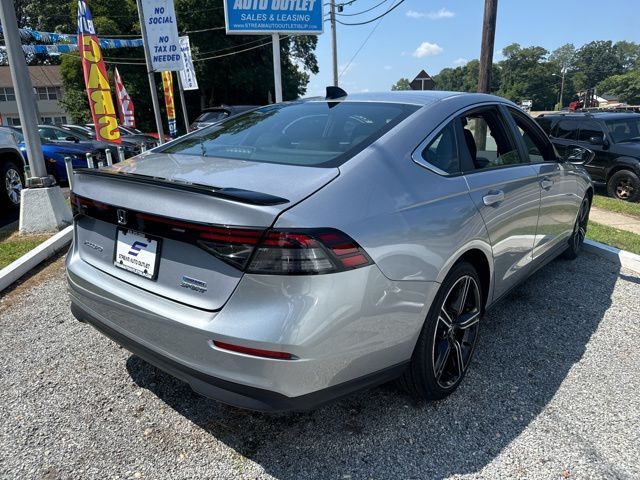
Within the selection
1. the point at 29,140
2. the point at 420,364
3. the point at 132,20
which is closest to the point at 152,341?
the point at 420,364

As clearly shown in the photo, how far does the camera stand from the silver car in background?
183 centimetres

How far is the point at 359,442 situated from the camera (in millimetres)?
2336

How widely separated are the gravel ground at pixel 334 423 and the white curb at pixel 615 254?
1922 mm

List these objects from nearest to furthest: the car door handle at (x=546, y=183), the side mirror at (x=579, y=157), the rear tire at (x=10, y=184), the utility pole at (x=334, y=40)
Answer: the car door handle at (x=546, y=183)
the side mirror at (x=579, y=157)
the rear tire at (x=10, y=184)
the utility pole at (x=334, y=40)

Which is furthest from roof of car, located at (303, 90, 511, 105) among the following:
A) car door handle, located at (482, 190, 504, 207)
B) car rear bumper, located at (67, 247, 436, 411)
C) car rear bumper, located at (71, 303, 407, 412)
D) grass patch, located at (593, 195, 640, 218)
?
grass patch, located at (593, 195, 640, 218)

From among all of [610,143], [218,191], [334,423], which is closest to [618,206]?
[610,143]

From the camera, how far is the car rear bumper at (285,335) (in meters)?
1.81

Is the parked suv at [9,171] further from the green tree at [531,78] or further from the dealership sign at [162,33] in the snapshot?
the green tree at [531,78]

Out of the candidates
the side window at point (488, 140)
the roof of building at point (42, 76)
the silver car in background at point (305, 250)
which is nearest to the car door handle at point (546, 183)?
the side window at point (488, 140)

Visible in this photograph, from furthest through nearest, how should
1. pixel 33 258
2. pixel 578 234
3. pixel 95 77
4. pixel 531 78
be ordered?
pixel 531 78 → pixel 95 77 → pixel 578 234 → pixel 33 258

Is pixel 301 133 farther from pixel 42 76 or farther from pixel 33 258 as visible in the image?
pixel 42 76

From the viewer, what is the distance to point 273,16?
447 inches

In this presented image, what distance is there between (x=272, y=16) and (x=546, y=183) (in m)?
9.50

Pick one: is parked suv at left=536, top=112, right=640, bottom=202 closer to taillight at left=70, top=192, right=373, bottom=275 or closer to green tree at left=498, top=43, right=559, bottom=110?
taillight at left=70, top=192, right=373, bottom=275
